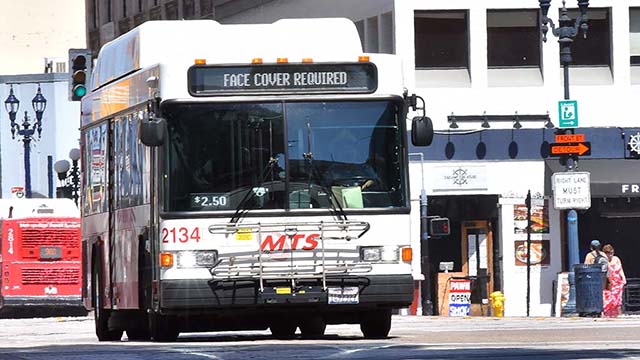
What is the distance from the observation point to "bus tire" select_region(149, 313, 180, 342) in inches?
830

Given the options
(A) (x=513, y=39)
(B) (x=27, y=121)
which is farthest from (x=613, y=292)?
(B) (x=27, y=121)

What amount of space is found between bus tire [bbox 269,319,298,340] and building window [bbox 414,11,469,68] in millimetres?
22183

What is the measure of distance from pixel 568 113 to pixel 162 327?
19377 millimetres

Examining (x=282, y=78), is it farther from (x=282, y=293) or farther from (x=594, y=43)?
(x=594, y=43)

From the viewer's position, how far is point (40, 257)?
4628 centimetres

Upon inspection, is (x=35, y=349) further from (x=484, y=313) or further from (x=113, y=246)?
A: (x=484, y=313)

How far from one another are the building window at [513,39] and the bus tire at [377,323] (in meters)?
24.8

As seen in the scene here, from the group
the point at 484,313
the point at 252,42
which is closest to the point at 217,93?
the point at 252,42

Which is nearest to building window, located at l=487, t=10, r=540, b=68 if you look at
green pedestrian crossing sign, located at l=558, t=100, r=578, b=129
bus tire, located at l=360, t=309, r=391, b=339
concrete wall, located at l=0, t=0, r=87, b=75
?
green pedestrian crossing sign, located at l=558, t=100, r=578, b=129

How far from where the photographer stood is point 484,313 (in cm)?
4400

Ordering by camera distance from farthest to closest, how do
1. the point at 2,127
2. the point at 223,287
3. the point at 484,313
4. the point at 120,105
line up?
1. the point at 2,127
2. the point at 484,313
3. the point at 120,105
4. the point at 223,287

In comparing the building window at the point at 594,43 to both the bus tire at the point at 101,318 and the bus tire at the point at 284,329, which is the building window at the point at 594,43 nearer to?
the bus tire at the point at 284,329

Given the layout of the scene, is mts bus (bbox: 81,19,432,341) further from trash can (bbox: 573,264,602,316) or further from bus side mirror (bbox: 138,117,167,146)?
trash can (bbox: 573,264,602,316)

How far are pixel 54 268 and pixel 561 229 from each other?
40.1 feet
